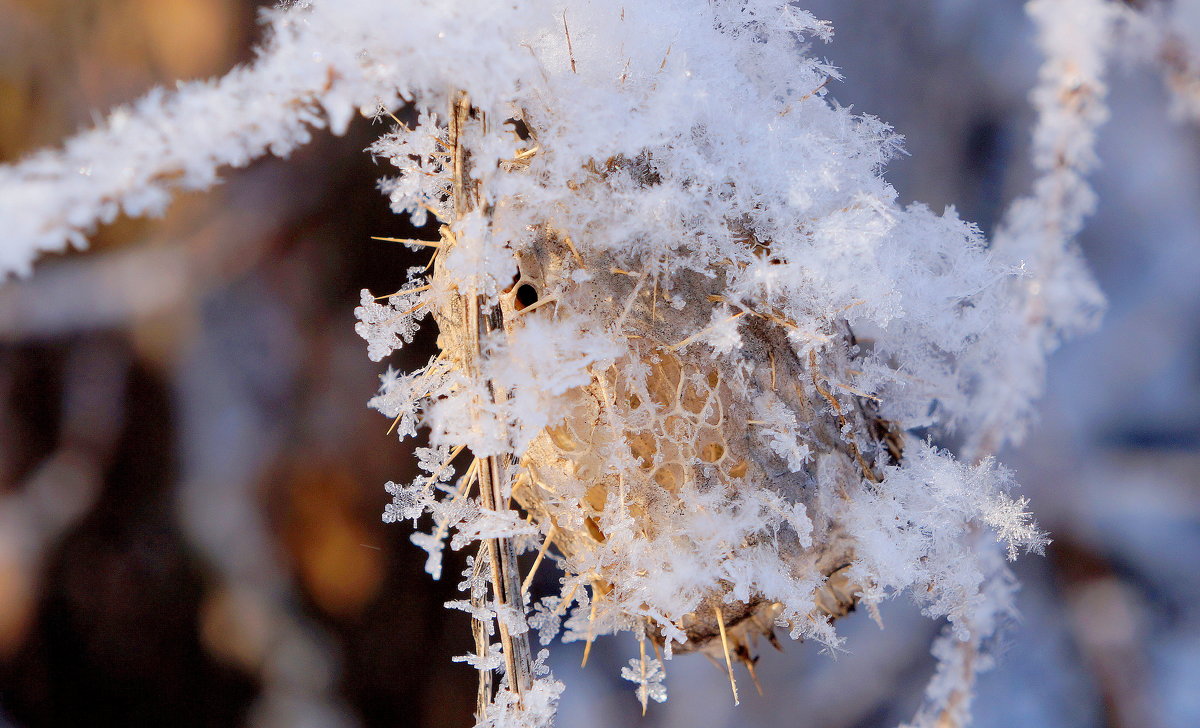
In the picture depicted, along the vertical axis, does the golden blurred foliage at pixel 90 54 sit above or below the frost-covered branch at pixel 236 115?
above

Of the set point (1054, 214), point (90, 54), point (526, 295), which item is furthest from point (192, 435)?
point (1054, 214)

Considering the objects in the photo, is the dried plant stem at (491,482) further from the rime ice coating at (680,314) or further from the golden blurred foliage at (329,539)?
the golden blurred foliage at (329,539)

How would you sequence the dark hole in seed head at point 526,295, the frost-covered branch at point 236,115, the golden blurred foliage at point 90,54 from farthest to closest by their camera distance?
the golden blurred foliage at point 90,54
the dark hole in seed head at point 526,295
the frost-covered branch at point 236,115

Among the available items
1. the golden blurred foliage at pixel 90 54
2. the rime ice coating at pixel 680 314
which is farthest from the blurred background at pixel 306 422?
the rime ice coating at pixel 680 314

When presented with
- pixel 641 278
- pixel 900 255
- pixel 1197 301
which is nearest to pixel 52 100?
pixel 641 278

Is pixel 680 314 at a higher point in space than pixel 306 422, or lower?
lower

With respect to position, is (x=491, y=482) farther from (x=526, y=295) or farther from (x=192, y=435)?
(x=192, y=435)

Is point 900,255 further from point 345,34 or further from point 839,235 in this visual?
point 345,34
